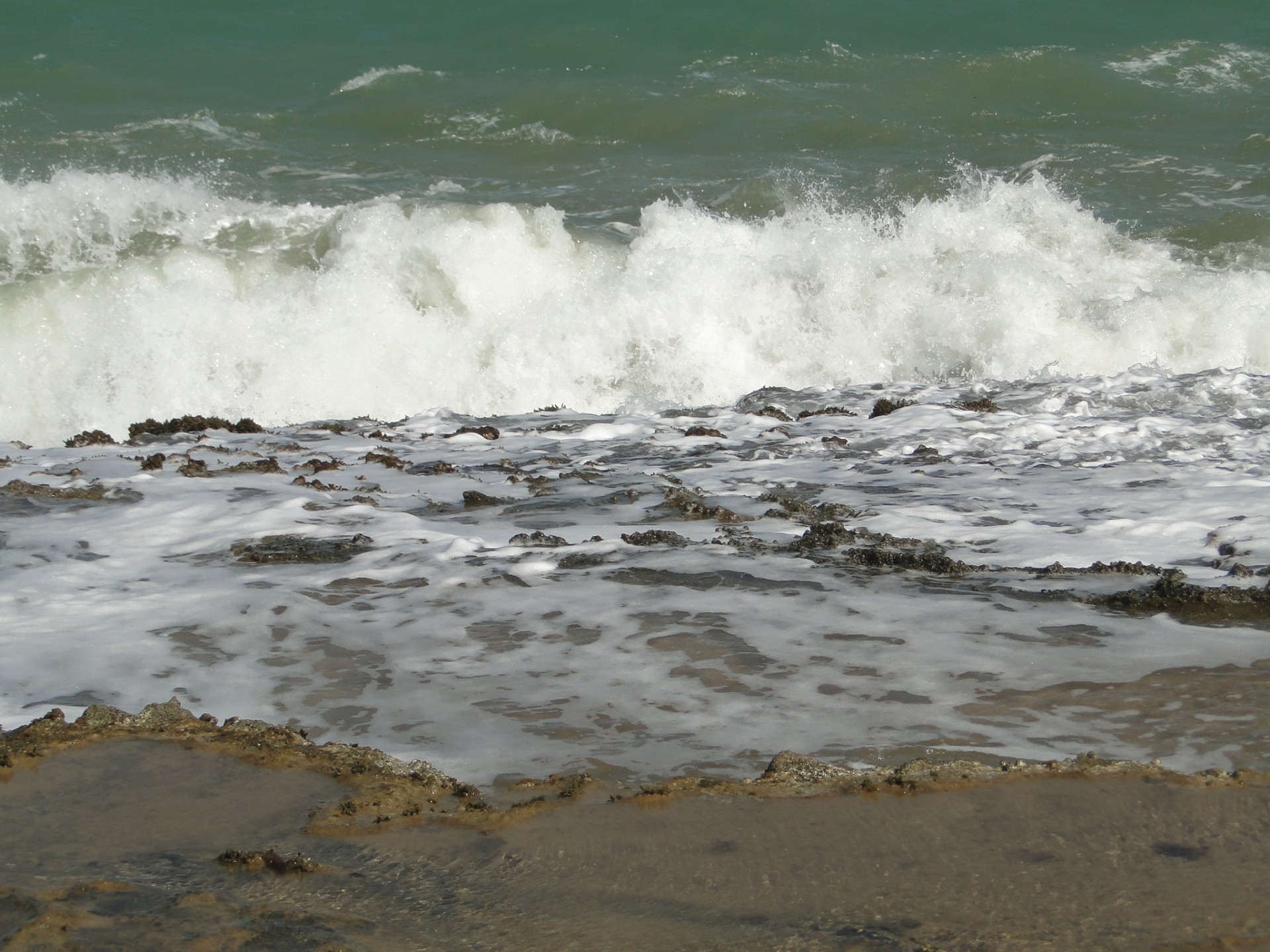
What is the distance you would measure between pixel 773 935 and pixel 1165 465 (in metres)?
4.43

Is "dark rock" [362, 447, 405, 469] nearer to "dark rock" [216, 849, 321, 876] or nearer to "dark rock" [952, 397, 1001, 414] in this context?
"dark rock" [952, 397, 1001, 414]

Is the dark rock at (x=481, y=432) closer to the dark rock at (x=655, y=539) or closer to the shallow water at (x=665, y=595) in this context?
the shallow water at (x=665, y=595)

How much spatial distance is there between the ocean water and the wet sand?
0.27 meters

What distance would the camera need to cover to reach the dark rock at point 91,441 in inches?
273

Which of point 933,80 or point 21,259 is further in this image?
point 933,80

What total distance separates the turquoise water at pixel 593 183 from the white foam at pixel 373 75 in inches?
4.4

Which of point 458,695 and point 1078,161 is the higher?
point 1078,161

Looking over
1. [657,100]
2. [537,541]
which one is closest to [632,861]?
[537,541]

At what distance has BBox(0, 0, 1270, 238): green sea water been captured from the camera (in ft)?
45.0

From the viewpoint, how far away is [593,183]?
1400 cm

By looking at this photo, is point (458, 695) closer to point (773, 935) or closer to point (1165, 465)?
point (773, 935)

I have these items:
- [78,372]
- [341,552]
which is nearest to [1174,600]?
[341,552]

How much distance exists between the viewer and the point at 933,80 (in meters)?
17.3

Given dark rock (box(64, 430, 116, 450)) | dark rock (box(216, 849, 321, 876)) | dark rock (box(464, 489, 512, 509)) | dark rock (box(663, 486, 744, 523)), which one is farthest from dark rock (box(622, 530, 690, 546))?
dark rock (box(64, 430, 116, 450))
